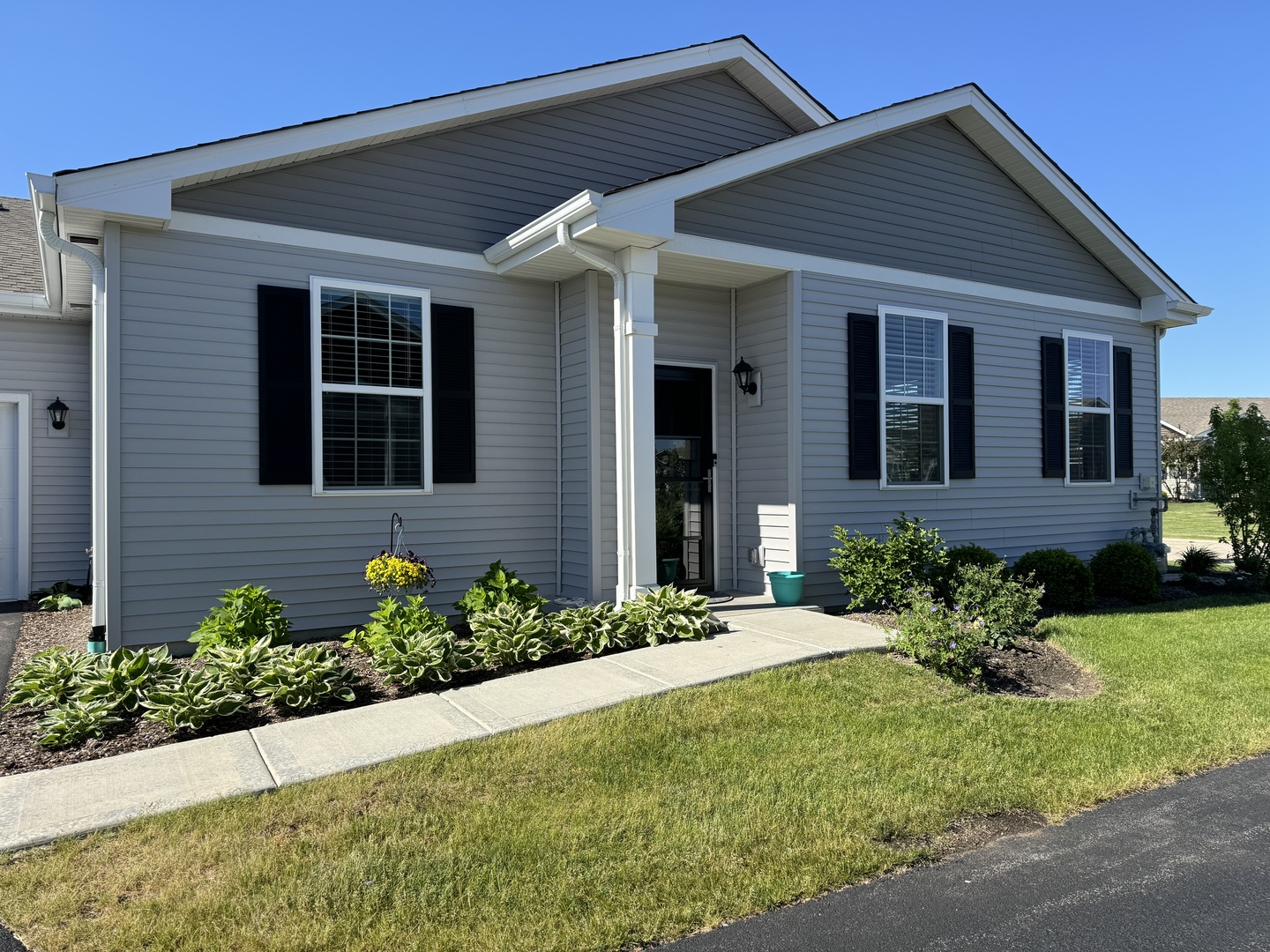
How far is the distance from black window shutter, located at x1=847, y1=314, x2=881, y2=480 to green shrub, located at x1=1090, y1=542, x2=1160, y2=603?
9.86ft

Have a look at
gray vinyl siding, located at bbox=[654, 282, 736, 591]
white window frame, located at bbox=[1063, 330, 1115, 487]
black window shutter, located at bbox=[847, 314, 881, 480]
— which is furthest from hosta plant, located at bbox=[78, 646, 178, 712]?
white window frame, located at bbox=[1063, 330, 1115, 487]

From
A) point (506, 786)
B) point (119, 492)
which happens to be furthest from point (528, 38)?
point (506, 786)

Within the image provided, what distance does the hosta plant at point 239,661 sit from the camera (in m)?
5.23

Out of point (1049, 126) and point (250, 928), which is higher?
point (1049, 126)

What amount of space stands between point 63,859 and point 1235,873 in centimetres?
432

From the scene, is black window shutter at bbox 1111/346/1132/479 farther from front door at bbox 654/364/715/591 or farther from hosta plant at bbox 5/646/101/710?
hosta plant at bbox 5/646/101/710

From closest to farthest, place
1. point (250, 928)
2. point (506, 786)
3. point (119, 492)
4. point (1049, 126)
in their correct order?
1. point (250, 928)
2. point (506, 786)
3. point (119, 492)
4. point (1049, 126)

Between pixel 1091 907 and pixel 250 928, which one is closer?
pixel 250 928

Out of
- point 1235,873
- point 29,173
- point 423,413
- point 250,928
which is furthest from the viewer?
point 423,413

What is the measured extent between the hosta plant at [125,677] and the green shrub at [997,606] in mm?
5182

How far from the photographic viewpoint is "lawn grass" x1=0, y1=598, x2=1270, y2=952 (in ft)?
9.48

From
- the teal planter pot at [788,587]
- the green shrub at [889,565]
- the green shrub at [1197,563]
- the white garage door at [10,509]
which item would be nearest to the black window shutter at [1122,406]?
the green shrub at [1197,563]

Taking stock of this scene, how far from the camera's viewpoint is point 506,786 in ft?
13.1

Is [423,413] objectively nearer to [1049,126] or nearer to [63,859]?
[63,859]
